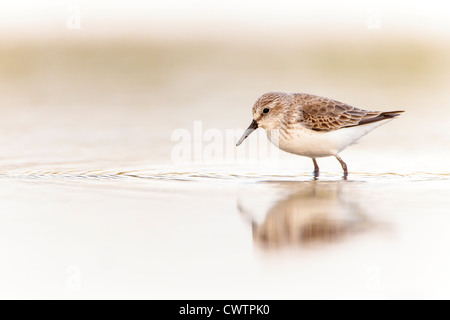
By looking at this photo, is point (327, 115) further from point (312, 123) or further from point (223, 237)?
point (223, 237)

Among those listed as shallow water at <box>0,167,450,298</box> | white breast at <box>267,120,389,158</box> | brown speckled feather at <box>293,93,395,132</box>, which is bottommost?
shallow water at <box>0,167,450,298</box>

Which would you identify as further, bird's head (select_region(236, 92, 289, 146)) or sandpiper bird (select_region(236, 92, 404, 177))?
bird's head (select_region(236, 92, 289, 146))

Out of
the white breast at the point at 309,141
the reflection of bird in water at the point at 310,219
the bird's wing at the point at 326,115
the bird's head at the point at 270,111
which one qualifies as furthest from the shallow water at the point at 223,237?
the bird's head at the point at 270,111

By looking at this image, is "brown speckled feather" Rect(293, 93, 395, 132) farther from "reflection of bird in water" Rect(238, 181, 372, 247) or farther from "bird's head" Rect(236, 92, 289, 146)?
"reflection of bird in water" Rect(238, 181, 372, 247)

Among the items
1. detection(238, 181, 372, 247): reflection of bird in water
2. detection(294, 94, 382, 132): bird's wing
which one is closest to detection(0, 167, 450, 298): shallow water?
detection(238, 181, 372, 247): reflection of bird in water

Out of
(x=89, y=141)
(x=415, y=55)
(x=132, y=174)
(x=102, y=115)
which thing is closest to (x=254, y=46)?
(x=415, y=55)

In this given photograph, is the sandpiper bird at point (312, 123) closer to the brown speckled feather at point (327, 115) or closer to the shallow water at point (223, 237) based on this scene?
the brown speckled feather at point (327, 115)
